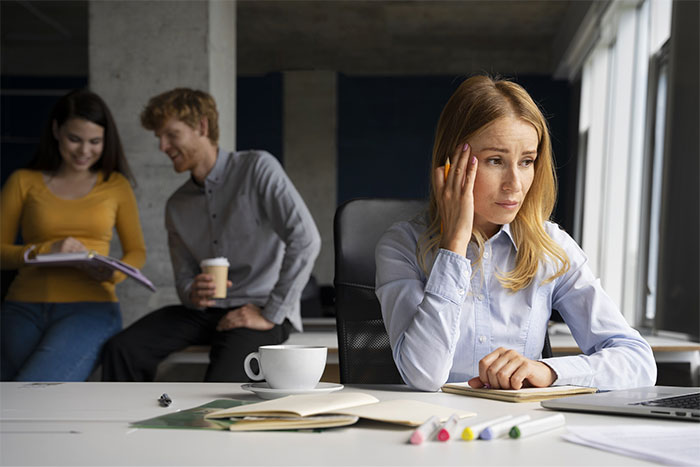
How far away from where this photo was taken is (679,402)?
1004mm

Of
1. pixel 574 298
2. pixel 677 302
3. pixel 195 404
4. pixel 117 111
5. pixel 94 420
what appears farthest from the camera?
pixel 117 111

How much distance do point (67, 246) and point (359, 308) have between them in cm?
143

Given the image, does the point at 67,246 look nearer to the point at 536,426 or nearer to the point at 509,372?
the point at 509,372

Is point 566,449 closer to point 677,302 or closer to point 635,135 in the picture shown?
point 677,302

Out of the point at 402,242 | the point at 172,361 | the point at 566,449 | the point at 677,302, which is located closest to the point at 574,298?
the point at 402,242

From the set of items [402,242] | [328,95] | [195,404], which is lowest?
[195,404]

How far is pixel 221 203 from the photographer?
279cm

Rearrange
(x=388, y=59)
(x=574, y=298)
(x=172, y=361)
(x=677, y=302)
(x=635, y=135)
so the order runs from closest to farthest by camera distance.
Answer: (x=574, y=298)
(x=172, y=361)
(x=677, y=302)
(x=635, y=135)
(x=388, y=59)

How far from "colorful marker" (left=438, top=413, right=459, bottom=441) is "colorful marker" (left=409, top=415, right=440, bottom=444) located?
12mm

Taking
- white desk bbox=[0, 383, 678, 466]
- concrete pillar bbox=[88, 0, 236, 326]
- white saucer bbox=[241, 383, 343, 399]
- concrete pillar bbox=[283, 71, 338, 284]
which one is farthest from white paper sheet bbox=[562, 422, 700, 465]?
concrete pillar bbox=[283, 71, 338, 284]

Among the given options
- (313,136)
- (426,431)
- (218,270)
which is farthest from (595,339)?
(313,136)

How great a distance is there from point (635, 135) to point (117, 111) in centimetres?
377

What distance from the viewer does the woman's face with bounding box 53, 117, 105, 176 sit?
2.79 metres

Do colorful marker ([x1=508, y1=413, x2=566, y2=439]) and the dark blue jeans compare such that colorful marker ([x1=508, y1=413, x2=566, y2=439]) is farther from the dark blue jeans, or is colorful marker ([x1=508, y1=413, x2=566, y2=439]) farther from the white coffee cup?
the dark blue jeans
